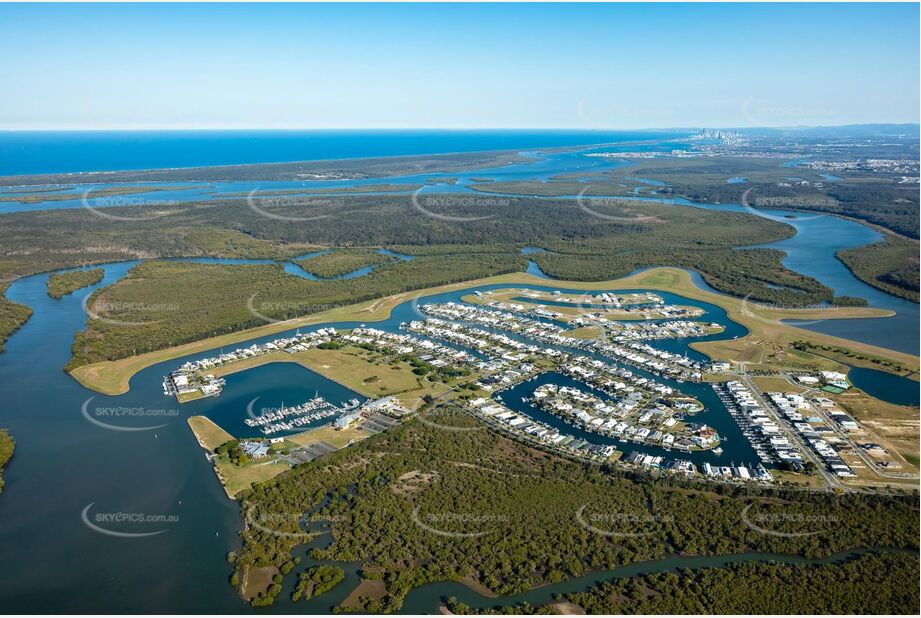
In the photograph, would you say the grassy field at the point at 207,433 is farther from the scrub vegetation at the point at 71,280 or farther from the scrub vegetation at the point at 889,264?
the scrub vegetation at the point at 889,264

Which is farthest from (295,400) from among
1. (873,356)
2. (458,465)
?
(873,356)

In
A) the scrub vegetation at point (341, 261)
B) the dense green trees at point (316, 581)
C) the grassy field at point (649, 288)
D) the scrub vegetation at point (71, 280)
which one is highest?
the scrub vegetation at point (71, 280)

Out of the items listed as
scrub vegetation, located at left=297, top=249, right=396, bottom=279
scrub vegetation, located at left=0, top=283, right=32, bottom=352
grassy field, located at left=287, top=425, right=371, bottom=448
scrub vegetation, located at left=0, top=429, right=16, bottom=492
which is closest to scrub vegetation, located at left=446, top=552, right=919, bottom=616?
grassy field, located at left=287, top=425, right=371, bottom=448

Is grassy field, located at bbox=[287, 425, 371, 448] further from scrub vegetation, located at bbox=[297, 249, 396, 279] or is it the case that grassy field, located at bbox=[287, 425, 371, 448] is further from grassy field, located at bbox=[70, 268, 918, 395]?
scrub vegetation, located at bbox=[297, 249, 396, 279]

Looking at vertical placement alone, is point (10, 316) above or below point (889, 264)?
above

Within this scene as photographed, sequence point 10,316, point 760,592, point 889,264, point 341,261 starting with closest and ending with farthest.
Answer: point 760,592
point 10,316
point 889,264
point 341,261

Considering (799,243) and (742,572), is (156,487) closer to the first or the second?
(742,572)

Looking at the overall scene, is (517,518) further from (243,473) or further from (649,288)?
(649,288)

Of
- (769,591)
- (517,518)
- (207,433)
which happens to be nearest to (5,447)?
(207,433)

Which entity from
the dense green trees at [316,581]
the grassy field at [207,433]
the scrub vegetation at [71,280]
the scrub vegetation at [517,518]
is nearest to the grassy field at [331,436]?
the scrub vegetation at [517,518]
